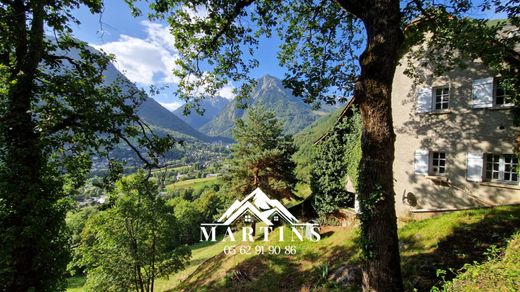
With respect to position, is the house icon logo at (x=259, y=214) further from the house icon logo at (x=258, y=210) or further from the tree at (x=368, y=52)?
the tree at (x=368, y=52)

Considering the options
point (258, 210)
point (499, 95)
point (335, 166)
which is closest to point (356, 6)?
point (499, 95)

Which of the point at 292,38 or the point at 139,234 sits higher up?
the point at 292,38

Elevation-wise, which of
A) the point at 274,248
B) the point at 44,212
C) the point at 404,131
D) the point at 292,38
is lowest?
the point at 274,248

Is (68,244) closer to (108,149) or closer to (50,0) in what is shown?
(108,149)

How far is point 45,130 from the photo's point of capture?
6.09 meters

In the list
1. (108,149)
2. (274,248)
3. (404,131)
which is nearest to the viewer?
(108,149)

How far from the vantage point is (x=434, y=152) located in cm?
1251

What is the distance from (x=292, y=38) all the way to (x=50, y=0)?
6483mm

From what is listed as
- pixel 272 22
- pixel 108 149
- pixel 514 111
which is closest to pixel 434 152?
pixel 514 111

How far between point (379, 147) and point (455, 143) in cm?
1066

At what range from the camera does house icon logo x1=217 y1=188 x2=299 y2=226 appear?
18453 mm

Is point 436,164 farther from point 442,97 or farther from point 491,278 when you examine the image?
point 491,278

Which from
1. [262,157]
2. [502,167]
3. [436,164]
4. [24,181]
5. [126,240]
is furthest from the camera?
[262,157]

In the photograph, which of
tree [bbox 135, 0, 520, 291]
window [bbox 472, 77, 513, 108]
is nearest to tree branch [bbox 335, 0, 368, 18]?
tree [bbox 135, 0, 520, 291]
